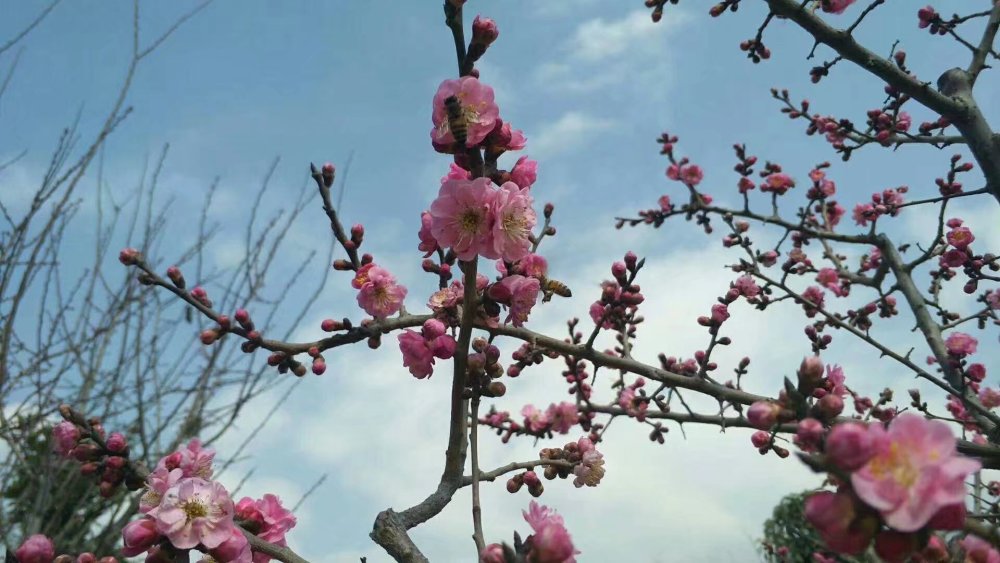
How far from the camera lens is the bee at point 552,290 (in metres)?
2.04

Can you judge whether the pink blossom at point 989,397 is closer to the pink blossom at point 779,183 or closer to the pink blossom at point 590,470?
the pink blossom at point 779,183

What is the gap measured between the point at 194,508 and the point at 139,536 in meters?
0.13

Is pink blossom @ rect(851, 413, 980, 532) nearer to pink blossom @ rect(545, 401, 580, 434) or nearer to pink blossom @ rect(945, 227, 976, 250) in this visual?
pink blossom @ rect(945, 227, 976, 250)

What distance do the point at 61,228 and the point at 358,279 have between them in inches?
119

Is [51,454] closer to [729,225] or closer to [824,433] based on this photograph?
[824,433]

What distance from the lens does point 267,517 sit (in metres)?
1.82

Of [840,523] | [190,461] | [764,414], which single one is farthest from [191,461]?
[840,523]

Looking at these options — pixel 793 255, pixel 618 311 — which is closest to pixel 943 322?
pixel 793 255

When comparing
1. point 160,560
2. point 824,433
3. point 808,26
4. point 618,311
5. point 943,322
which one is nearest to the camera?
point 824,433

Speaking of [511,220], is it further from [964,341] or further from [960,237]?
[964,341]

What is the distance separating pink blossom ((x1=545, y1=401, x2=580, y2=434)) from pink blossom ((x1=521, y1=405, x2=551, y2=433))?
58 mm

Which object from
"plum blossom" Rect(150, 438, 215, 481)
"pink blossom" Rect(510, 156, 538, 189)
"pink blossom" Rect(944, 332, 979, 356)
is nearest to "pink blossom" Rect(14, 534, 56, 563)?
"plum blossom" Rect(150, 438, 215, 481)

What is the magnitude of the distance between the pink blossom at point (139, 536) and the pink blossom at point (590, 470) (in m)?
1.26

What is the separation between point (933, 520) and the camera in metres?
0.86
